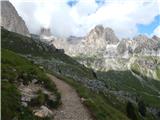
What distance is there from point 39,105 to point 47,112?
2.14 metres

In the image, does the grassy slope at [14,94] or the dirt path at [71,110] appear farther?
the dirt path at [71,110]

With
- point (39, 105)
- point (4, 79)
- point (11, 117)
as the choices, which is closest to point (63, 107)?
point (39, 105)

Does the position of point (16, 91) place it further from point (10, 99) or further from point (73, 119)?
point (73, 119)

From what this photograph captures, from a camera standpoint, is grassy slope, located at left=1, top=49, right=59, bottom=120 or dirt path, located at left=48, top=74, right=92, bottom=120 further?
dirt path, located at left=48, top=74, right=92, bottom=120

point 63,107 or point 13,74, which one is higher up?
point 13,74

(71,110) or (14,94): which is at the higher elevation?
(14,94)

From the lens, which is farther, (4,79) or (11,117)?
(4,79)

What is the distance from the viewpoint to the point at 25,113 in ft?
100

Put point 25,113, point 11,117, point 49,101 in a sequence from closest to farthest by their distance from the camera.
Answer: point 11,117
point 25,113
point 49,101

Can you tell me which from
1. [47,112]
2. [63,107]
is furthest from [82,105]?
[47,112]

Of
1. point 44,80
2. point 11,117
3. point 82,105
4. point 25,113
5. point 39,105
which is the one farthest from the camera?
point 44,80

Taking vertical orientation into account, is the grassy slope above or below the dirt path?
above

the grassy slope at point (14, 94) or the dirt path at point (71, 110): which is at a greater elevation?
the grassy slope at point (14, 94)

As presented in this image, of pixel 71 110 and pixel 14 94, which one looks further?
pixel 71 110
